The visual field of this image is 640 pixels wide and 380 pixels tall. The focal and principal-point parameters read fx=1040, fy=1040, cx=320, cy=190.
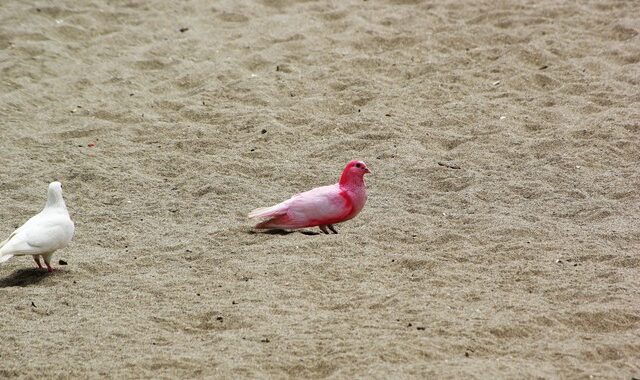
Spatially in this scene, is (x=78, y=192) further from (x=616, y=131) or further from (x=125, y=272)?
(x=616, y=131)

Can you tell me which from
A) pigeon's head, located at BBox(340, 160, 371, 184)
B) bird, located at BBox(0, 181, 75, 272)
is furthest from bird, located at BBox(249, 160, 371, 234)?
bird, located at BBox(0, 181, 75, 272)

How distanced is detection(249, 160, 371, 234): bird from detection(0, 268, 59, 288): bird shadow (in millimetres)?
1050

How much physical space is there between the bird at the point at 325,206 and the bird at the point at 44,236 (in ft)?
3.05

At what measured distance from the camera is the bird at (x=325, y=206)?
202 inches

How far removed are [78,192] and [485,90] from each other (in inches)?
114

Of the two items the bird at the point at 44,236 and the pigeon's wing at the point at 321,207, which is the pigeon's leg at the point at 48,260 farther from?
the pigeon's wing at the point at 321,207

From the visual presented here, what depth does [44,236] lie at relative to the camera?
4.79m

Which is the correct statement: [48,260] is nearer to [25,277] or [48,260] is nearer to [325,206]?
[25,277]

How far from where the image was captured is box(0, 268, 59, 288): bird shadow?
486 cm

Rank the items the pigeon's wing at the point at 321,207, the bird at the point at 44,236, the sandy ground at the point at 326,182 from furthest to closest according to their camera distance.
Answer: the pigeon's wing at the point at 321,207 < the bird at the point at 44,236 < the sandy ground at the point at 326,182

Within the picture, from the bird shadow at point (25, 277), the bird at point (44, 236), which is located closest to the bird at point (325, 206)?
the bird at point (44, 236)

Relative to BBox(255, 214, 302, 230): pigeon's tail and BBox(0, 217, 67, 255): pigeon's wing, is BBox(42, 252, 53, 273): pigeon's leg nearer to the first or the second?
BBox(0, 217, 67, 255): pigeon's wing

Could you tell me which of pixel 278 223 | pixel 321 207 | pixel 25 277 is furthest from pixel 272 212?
pixel 25 277

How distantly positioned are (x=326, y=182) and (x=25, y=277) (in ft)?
6.02
